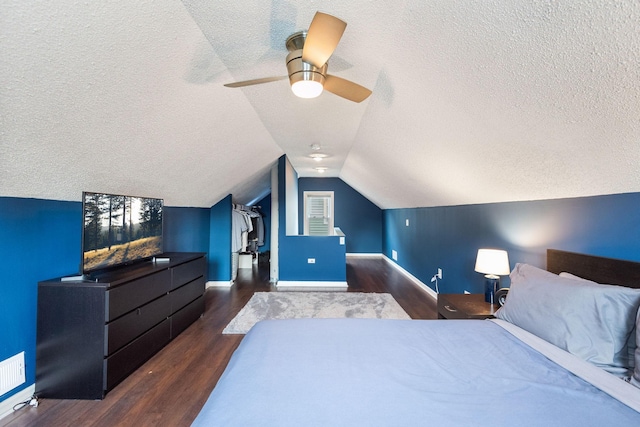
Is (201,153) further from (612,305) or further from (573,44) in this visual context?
(612,305)

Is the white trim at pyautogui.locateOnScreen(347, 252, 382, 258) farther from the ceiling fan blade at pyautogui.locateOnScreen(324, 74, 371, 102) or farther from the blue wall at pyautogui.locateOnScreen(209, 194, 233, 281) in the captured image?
the ceiling fan blade at pyautogui.locateOnScreen(324, 74, 371, 102)

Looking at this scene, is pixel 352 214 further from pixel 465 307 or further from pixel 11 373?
pixel 11 373

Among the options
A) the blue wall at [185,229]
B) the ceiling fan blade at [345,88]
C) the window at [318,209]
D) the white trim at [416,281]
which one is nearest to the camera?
the ceiling fan blade at [345,88]

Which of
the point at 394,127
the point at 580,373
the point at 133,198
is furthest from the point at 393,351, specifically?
the point at 133,198

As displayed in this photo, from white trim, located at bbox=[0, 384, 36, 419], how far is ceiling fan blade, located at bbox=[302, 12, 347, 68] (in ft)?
9.48

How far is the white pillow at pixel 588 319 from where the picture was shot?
1.29 m

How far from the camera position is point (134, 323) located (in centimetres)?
231

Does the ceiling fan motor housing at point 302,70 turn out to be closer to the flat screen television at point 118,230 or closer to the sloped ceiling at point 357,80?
the sloped ceiling at point 357,80

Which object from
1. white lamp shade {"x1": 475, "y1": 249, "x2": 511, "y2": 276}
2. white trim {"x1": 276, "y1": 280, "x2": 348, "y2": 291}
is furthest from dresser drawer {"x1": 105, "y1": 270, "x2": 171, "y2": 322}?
white lamp shade {"x1": 475, "y1": 249, "x2": 511, "y2": 276}

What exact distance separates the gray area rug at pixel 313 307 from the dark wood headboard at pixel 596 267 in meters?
1.85

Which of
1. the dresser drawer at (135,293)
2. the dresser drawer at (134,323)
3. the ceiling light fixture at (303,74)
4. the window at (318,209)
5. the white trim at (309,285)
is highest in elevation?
the ceiling light fixture at (303,74)

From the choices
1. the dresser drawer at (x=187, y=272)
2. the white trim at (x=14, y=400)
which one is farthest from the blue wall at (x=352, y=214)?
the white trim at (x=14, y=400)

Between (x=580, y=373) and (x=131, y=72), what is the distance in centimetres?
279

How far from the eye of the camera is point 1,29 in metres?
1.16
